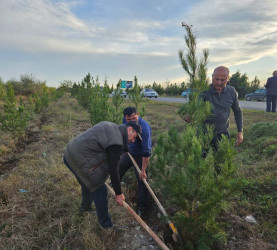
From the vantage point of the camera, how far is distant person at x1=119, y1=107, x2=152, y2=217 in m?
2.80

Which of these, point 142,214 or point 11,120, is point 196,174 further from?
point 11,120

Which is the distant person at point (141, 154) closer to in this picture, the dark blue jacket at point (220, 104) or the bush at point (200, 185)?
the bush at point (200, 185)

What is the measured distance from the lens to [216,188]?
1947 mm

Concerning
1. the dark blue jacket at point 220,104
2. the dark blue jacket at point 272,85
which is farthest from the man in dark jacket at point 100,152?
the dark blue jacket at point 272,85

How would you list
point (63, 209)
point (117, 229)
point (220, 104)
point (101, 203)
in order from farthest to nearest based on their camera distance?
point (63, 209), point (220, 104), point (117, 229), point (101, 203)

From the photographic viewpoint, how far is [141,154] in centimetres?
311

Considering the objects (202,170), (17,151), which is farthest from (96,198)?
(17,151)

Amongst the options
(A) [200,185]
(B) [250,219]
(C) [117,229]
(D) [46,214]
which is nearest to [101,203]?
(C) [117,229]

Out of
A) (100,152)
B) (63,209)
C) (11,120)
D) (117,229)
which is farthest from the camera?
(11,120)

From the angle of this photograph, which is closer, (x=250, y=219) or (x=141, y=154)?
(x=250, y=219)

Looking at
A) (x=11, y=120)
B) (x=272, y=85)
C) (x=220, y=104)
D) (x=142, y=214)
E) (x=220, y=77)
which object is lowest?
(x=142, y=214)

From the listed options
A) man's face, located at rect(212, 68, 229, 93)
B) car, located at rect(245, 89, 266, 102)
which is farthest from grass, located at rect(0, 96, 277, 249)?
car, located at rect(245, 89, 266, 102)

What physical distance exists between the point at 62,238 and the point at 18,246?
0.48 m

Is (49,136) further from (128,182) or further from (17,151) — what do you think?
(128,182)
